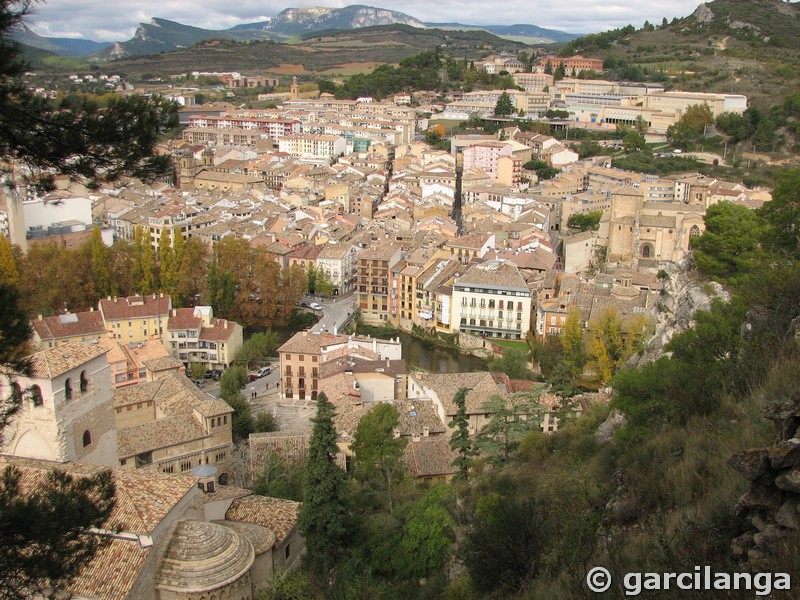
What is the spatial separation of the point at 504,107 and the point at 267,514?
1391 inches

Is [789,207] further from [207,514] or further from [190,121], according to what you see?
[190,121]

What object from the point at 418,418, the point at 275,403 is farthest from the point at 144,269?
the point at 418,418

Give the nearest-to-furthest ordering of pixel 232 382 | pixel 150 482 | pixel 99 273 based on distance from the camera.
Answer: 1. pixel 150 482
2. pixel 232 382
3. pixel 99 273

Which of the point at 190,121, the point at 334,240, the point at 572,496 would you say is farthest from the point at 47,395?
the point at 190,121

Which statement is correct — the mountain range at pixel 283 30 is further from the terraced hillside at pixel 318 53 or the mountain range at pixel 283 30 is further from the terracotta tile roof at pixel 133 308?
the terracotta tile roof at pixel 133 308

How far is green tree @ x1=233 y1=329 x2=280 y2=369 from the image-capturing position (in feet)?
51.4

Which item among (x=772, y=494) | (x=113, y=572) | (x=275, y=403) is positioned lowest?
(x=275, y=403)

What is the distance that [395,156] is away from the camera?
36.0 meters

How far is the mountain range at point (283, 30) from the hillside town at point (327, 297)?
69170mm

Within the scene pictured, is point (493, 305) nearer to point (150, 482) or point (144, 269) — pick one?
point (144, 269)

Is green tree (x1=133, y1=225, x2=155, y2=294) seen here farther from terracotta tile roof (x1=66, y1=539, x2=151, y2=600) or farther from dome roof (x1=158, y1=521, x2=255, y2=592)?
terracotta tile roof (x1=66, y1=539, x2=151, y2=600)

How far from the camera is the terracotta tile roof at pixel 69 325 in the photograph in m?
14.0

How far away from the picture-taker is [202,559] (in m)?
5.29

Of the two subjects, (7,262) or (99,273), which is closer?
(7,262)
